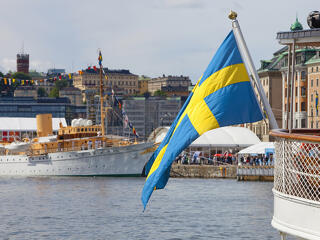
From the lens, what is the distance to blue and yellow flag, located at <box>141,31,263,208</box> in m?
15.5

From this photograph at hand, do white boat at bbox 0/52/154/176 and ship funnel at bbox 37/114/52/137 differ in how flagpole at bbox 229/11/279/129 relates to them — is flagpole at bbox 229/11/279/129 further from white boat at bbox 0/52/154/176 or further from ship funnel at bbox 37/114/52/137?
ship funnel at bbox 37/114/52/137

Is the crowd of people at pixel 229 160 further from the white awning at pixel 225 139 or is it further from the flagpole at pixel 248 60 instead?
the flagpole at pixel 248 60

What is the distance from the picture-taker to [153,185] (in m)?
15.5

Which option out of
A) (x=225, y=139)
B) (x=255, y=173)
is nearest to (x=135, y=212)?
(x=255, y=173)

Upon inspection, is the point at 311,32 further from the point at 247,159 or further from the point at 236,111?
the point at 247,159

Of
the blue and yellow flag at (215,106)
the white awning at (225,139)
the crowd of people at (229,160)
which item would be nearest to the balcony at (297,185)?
the blue and yellow flag at (215,106)

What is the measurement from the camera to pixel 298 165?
1473 centimetres

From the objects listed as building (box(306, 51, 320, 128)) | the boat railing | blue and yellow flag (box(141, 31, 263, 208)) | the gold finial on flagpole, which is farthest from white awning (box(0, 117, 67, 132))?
the boat railing

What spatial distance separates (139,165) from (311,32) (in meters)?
61.9

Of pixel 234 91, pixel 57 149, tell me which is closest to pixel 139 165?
pixel 57 149

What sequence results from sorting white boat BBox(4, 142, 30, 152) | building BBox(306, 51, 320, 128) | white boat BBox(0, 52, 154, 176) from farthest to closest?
building BBox(306, 51, 320, 128), white boat BBox(4, 142, 30, 152), white boat BBox(0, 52, 154, 176)

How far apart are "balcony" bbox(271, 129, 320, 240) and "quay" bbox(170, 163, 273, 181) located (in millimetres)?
48628

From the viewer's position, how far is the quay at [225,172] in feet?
209

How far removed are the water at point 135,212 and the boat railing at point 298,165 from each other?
1544 cm
